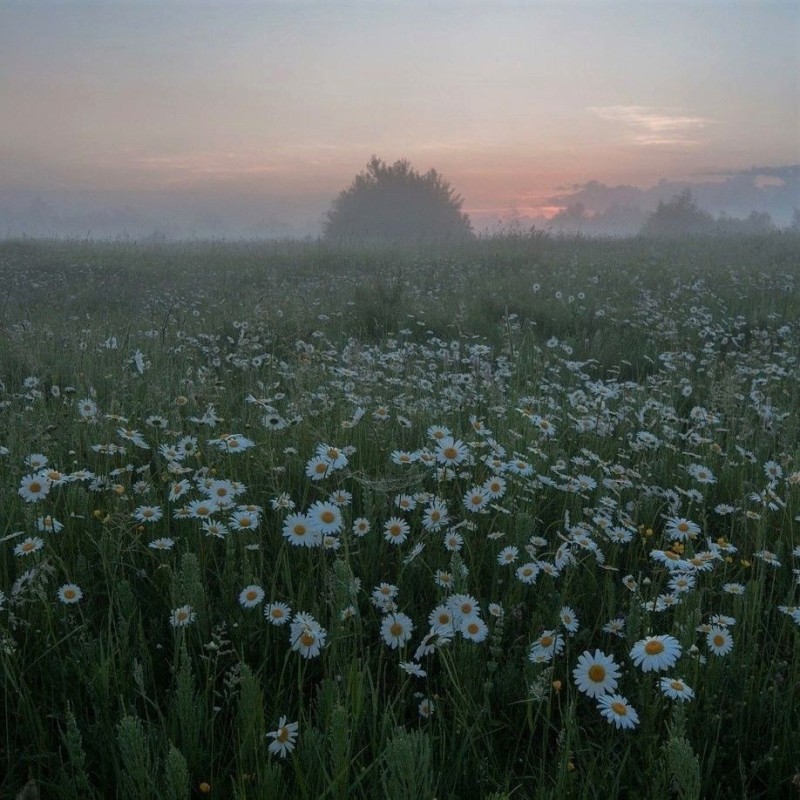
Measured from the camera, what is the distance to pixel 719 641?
187 cm

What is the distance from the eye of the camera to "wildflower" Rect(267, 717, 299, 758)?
4.85ft

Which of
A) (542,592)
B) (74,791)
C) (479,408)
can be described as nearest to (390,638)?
(542,592)

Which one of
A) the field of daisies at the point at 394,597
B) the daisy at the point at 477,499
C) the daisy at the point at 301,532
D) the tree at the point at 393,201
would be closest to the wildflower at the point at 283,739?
the field of daisies at the point at 394,597

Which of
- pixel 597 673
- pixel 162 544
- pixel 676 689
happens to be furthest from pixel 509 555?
pixel 162 544

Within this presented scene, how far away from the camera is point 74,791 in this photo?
4.58 feet

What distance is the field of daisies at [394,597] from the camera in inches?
60.2

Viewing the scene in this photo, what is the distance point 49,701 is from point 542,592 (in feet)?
4.72

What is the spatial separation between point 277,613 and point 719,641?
1210mm

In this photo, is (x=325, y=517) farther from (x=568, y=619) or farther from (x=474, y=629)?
(x=568, y=619)

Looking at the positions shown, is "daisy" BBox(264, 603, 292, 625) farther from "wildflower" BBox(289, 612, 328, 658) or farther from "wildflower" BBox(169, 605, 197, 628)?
"wildflower" BBox(169, 605, 197, 628)

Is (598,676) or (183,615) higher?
(183,615)

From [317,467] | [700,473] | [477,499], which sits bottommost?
[700,473]

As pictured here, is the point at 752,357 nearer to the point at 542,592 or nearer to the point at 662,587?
the point at 662,587

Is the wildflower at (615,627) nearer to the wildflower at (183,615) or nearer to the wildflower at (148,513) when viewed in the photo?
the wildflower at (183,615)
